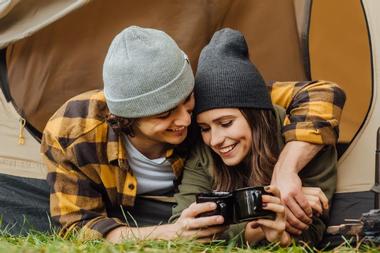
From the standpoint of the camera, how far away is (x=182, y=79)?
2.55 metres

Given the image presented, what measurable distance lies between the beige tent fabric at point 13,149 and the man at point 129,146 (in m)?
0.38

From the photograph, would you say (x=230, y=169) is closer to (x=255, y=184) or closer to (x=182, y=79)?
(x=255, y=184)

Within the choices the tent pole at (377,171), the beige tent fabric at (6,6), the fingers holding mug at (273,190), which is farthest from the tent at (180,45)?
the fingers holding mug at (273,190)

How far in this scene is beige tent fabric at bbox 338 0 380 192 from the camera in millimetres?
Result: 3008

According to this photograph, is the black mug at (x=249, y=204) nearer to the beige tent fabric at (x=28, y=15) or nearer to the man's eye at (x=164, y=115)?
the man's eye at (x=164, y=115)

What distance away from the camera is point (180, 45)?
312 centimetres

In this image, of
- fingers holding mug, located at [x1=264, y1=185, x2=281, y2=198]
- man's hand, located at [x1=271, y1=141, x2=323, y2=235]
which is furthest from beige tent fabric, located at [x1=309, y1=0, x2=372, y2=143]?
fingers holding mug, located at [x1=264, y1=185, x2=281, y2=198]

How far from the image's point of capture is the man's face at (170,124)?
8.45ft

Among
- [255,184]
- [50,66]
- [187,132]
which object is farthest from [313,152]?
[50,66]

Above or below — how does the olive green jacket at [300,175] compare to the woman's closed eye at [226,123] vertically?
below

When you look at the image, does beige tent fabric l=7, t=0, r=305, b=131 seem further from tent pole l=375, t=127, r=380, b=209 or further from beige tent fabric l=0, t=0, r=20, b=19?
tent pole l=375, t=127, r=380, b=209

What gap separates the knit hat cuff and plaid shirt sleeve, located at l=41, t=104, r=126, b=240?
0.24m

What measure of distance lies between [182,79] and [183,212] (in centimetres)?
38

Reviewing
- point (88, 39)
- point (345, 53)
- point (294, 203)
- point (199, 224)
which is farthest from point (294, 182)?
point (88, 39)
